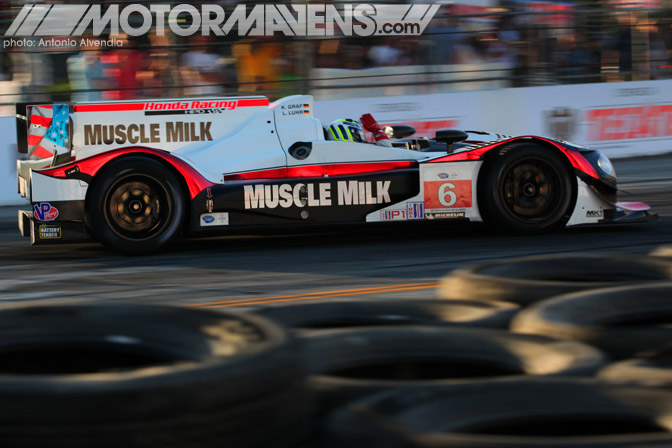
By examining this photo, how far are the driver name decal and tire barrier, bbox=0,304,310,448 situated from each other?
4.42m

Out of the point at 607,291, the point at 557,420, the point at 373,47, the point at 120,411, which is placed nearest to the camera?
the point at 120,411

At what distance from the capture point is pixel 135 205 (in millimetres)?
7320

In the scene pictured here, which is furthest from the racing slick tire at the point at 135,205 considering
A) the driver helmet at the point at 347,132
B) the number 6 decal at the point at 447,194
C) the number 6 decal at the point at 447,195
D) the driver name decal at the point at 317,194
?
the number 6 decal at the point at 447,195

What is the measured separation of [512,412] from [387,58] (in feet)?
38.5

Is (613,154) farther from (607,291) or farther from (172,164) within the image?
(607,291)

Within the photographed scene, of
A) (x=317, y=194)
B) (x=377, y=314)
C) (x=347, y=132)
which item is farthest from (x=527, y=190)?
(x=377, y=314)

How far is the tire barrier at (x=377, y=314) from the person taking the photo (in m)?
3.43

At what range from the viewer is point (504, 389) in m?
2.36

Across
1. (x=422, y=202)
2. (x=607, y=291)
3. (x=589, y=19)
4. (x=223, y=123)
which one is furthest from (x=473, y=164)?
(x=589, y=19)

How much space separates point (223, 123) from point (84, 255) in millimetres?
1666

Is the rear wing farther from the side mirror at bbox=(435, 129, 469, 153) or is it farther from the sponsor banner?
the side mirror at bbox=(435, 129, 469, 153)

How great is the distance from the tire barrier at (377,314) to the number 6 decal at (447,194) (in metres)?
4.02

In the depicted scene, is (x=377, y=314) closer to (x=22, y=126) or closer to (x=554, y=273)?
(x=554, y=273)

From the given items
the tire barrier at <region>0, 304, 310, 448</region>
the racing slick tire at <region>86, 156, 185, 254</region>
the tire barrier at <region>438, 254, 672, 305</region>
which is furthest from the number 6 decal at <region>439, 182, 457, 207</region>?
the tire barrier at <region>0, 304, 310, 448</region>
